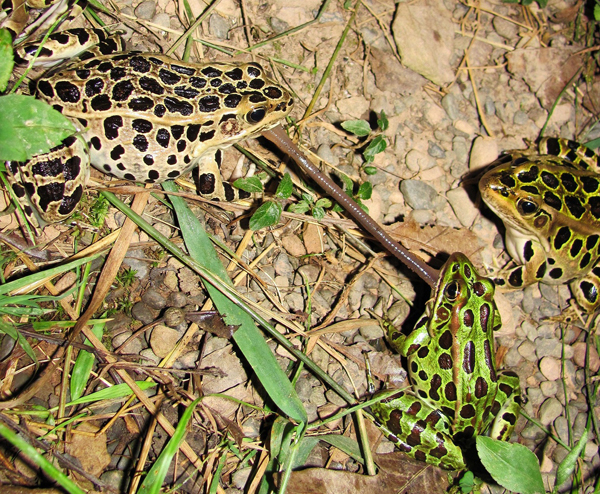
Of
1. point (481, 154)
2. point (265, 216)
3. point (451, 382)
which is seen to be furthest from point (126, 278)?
point (481, 154)

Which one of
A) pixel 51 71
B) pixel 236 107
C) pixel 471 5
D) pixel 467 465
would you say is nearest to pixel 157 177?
pixel 236 107

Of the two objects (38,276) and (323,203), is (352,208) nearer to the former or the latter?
(323,203)

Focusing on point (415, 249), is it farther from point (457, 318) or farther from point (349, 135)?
point (349, 135)

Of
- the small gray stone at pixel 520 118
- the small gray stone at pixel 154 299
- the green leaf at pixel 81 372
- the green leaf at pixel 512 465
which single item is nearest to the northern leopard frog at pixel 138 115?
the small gray stone at pixel 154 299

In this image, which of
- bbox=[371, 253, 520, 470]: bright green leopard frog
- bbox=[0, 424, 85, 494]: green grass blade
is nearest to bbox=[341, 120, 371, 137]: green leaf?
bbox=[371, 253, 520, 470]: bright green leopard frog

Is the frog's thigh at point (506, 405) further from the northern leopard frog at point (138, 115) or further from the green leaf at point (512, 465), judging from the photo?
the northern leopard frog at point (138, 115)

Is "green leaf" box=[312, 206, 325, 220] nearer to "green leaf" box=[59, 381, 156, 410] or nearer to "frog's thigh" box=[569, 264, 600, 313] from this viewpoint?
"green leaf" box=[59, 381, 156, 410]
